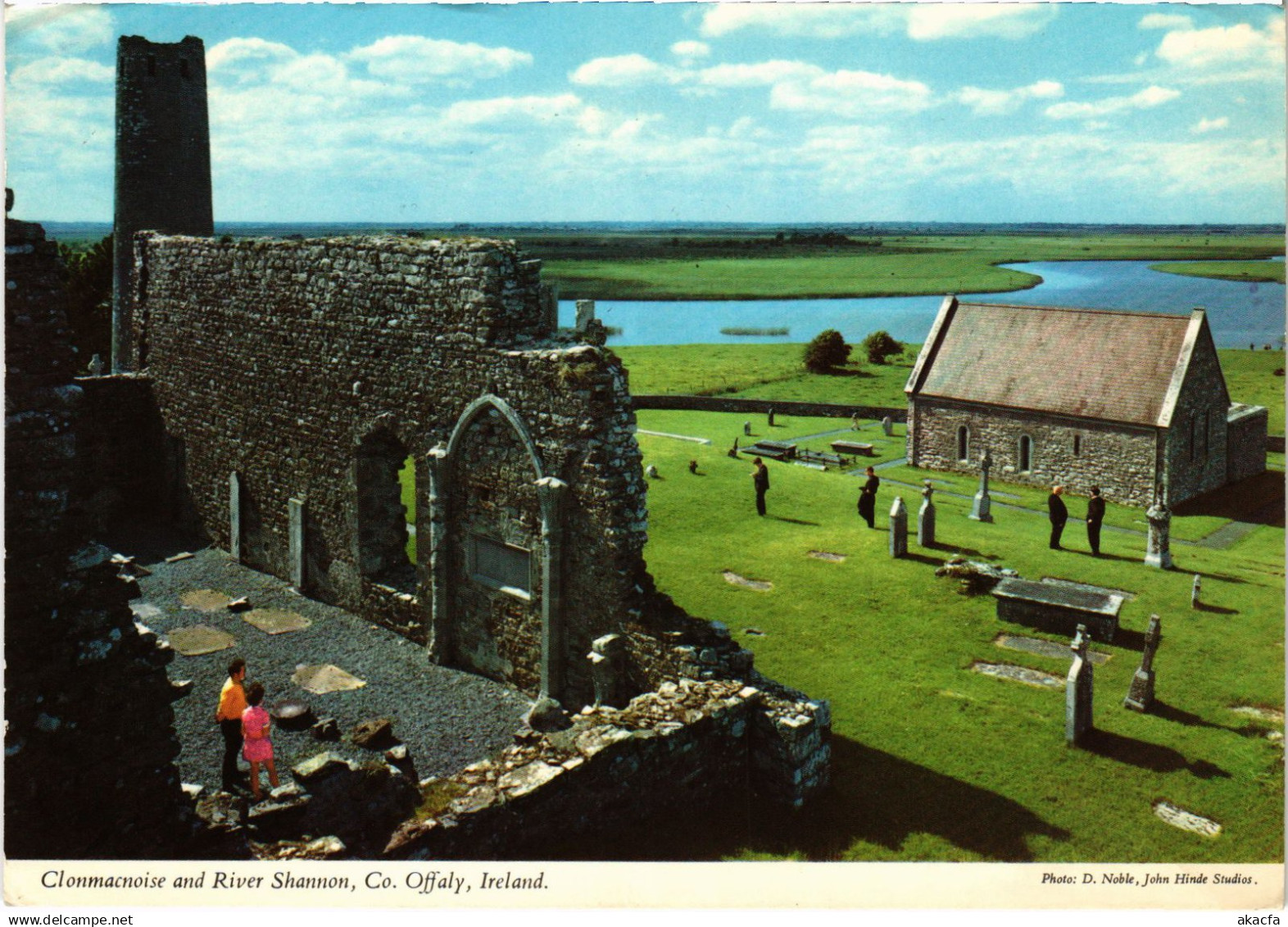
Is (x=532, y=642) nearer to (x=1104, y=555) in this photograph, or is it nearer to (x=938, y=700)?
(x=938, y=700)

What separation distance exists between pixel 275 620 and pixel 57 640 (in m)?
9.24

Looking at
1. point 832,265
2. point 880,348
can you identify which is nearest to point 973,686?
point 880,348

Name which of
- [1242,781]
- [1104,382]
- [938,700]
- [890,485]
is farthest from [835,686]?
[1104,382]

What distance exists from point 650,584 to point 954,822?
434cm

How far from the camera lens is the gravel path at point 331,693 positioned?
40.4ft

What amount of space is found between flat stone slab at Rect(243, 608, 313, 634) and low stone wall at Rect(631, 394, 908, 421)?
30.2m

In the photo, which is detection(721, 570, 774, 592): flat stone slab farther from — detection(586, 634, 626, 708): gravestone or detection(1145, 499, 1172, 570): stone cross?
detection(1145, 499, 1172, 570): stone cross

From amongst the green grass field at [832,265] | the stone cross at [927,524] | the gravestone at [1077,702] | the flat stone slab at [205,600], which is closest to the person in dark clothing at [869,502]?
the stone cross at [927,524]

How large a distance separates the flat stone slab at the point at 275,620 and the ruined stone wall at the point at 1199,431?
26.1m

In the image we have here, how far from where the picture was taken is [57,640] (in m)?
7.55

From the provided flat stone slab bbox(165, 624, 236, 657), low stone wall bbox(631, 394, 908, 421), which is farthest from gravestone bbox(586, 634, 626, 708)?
low stone wall bbox(631, 394, 908, 421)

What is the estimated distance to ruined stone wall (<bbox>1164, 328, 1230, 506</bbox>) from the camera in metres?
31.9

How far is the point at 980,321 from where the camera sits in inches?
1492

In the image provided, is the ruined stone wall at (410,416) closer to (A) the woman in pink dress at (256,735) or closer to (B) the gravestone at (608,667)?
(B) the gravestone at (608,667)
